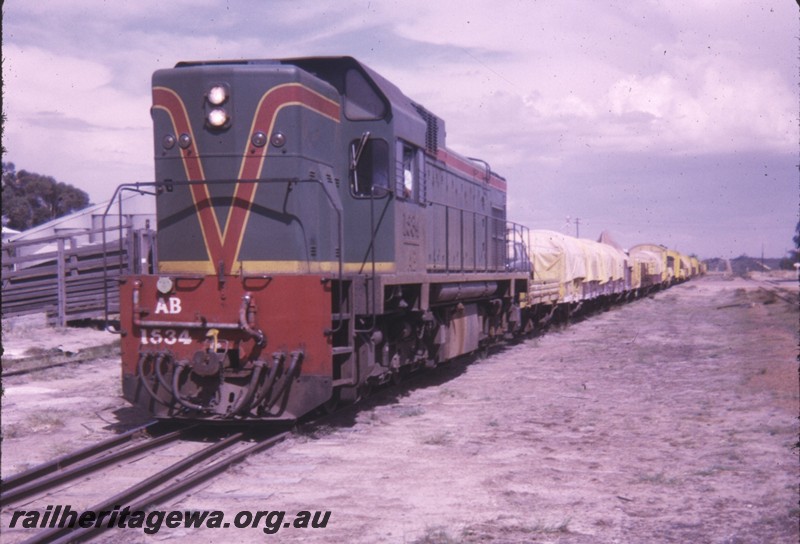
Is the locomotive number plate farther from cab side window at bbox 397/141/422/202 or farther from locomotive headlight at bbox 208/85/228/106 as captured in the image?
cab side window at bbox 397/141/422/202

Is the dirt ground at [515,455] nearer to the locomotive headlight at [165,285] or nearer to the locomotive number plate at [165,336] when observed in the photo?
the locomotive number plate at [165,336]

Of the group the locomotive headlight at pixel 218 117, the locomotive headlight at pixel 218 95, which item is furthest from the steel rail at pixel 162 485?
the locomotive headlight at pixel 218 95

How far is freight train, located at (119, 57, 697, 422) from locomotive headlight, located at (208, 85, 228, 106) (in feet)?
0.05

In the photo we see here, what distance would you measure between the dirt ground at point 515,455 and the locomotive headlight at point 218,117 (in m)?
3.28

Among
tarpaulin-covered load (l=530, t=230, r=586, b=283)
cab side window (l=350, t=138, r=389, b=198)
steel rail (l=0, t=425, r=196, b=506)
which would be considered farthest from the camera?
tarpaulin-covered load (l=530, t=230, r=586, b=283)

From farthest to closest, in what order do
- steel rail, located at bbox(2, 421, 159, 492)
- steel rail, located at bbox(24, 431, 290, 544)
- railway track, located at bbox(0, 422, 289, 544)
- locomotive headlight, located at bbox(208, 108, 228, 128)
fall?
locomotive headlight, located at bbox(208, 108, 228, 128), steel rail, located at bbox(2, 421, 159, 492), railway track, located at bbox(0, 422, 289, 544), steel rail, located at bbox(24, 431, 290, 544)

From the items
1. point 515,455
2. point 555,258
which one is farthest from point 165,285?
point 555,258

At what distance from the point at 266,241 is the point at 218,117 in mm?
1340

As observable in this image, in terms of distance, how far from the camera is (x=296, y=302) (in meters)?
7.26

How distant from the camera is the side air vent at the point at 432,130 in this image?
10527 millimetres

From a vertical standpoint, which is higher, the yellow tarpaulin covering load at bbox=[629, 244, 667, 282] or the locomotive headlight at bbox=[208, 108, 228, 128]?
the locomotive headlight at bbox=[208, 108, 228, 128]

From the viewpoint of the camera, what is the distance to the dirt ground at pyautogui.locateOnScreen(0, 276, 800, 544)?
4941 mm

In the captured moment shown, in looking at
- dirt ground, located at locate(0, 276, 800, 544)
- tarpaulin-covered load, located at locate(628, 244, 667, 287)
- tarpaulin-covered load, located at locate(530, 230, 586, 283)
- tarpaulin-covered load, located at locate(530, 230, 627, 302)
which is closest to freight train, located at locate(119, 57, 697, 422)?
dirt ground, located at locate(0, 276, 800, 544)

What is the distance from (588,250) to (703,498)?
2132cm
